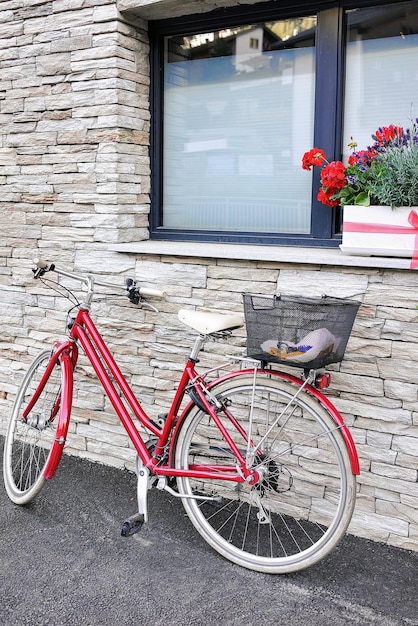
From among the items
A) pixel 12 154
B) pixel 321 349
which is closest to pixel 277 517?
pixel 321 349

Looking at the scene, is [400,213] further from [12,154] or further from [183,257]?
[12,154]

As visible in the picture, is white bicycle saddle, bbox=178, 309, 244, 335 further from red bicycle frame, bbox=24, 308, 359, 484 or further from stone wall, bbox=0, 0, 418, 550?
stone wall, bbox=0, 0, 418, 550

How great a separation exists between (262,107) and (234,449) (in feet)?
6.24

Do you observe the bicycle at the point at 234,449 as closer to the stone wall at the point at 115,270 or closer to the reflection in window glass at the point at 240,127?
the stone wall at the point at 115,270

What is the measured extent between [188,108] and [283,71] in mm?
615

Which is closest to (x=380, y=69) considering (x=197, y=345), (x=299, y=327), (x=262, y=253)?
(x=262, y=253)

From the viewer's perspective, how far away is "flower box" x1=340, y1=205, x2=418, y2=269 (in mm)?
3055

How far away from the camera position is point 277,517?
3.50 m

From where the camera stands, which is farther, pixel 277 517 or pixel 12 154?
pixel 12 154

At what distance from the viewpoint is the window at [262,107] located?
3.48m

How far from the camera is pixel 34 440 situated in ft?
13.8

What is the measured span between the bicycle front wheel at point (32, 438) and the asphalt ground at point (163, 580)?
0.56 ft

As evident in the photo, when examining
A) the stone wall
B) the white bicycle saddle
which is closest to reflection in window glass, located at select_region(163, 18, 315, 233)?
the stone wall

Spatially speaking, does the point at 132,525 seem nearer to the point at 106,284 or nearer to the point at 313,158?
Result: the point at 106,284
